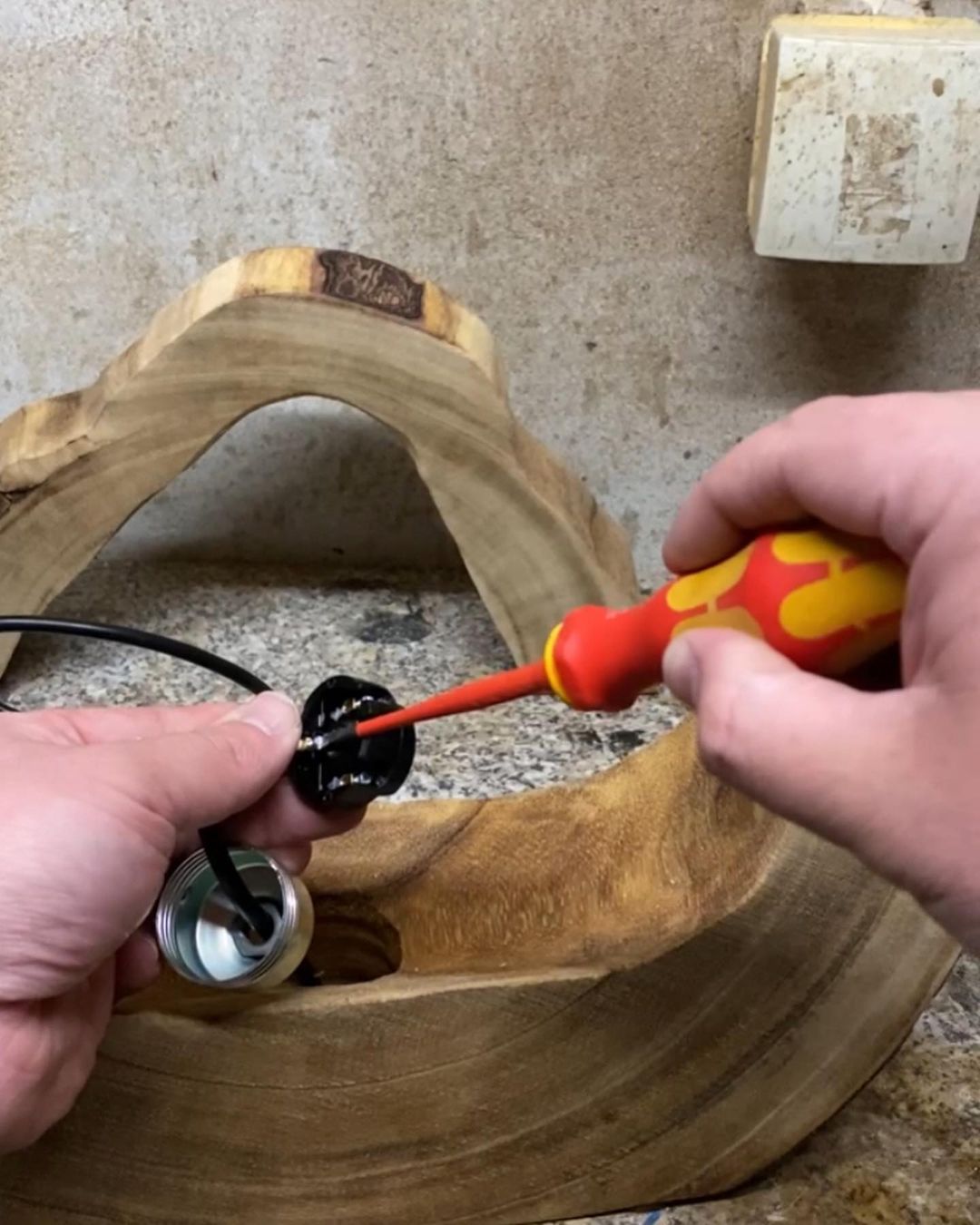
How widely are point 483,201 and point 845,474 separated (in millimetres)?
603

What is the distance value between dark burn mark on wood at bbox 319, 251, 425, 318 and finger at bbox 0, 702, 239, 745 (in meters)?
0.30

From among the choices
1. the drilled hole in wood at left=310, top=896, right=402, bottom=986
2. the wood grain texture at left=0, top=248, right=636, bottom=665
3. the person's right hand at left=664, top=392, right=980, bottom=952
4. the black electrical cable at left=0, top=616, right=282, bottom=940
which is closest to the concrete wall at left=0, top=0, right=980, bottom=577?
the wood grain texture at left=0, top=248, right=636, bottom=665

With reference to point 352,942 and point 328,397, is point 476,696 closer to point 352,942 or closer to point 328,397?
point 352,942

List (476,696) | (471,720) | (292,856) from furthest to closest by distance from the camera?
(471,720) < (292,856) < (476,696)

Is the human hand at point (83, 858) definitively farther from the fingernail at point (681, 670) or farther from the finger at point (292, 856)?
the fingernail at point (681, 670)

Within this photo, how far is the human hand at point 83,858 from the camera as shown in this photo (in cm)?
43

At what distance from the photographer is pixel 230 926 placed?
0.52m

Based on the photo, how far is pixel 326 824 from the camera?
53 cm

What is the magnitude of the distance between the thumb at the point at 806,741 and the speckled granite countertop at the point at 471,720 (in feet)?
1.03

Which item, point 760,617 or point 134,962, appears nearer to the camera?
point 760,617

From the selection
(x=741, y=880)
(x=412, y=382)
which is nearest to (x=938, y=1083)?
(x=741, y=880)

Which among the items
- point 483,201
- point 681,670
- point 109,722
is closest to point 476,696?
point 681,670

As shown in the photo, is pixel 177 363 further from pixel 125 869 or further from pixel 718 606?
pixel 718 606

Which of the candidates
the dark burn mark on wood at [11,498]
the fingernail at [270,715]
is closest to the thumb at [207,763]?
the fingernail at [270,715]
